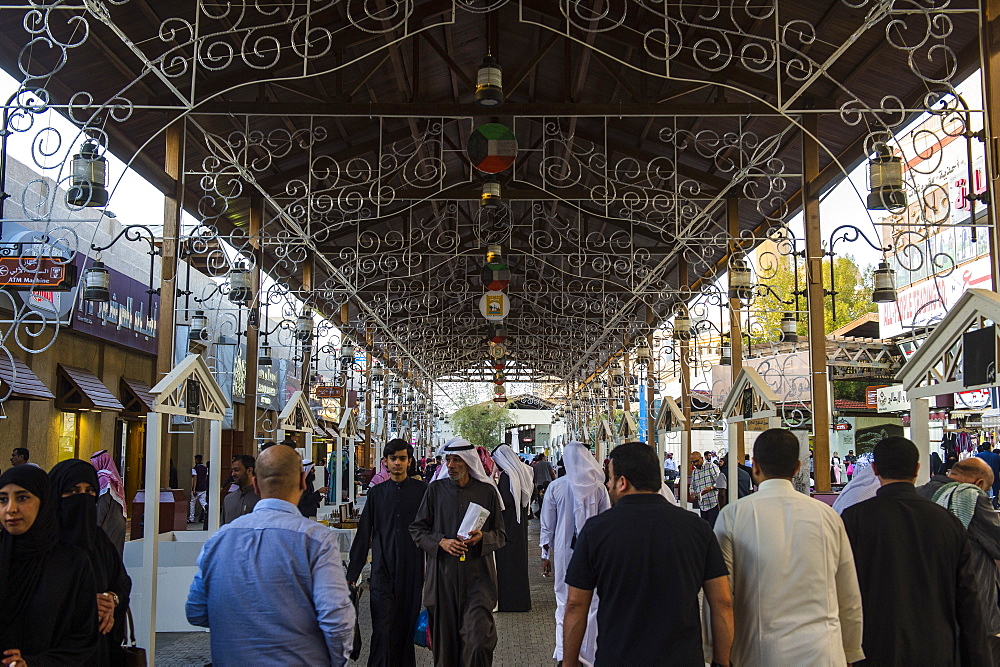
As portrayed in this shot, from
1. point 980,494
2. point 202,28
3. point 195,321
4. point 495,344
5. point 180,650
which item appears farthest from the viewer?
point 495,344

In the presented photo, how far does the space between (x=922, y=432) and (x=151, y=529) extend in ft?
15.9

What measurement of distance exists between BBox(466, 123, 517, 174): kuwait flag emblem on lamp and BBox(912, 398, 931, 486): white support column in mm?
3686

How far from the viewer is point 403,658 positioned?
5.94 metres

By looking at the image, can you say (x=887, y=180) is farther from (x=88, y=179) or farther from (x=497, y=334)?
(x=497, y=334)

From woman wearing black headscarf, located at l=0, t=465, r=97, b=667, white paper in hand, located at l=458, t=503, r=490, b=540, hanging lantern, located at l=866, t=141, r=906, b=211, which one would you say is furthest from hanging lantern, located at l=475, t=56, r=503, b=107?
woman wearing black headscarf, located at l=0, t=465, r=97, b=667

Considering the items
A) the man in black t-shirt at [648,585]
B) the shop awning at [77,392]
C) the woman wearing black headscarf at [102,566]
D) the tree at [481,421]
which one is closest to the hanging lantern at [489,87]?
the woman wearing black headscarf at [102,566]

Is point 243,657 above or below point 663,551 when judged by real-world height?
below

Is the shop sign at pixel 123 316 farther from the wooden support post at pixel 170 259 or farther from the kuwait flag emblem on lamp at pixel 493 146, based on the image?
the kuwait flag emblem on lamp at pixel 493 146

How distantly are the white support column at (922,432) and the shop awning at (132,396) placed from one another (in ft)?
47.0

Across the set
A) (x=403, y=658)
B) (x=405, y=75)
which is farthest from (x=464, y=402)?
(x=403, y=658)

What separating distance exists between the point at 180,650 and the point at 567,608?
4.89 m

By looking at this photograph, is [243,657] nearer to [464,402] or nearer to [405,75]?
[405,75]

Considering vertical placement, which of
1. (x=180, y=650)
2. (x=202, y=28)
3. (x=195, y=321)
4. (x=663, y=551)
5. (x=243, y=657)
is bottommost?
(x=180, y=650)

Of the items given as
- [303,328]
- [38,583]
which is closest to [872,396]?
[303,328]
